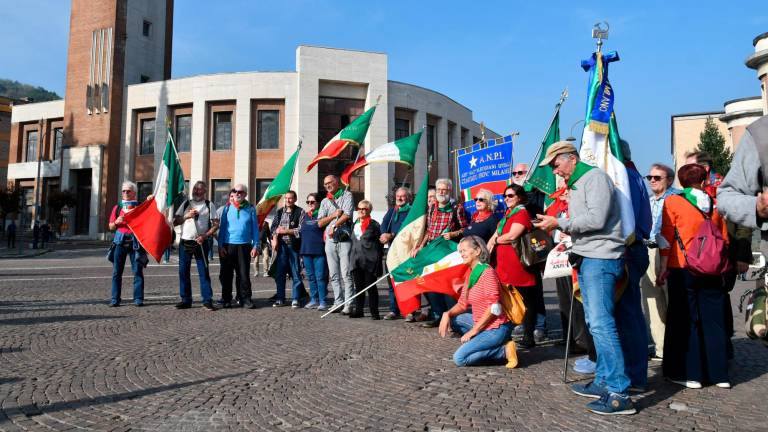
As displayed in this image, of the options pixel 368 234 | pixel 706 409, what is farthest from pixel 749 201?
pixel 368 234

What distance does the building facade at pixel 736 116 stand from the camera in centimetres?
2939

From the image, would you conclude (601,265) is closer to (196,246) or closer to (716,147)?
(196,246)

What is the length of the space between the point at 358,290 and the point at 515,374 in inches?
139

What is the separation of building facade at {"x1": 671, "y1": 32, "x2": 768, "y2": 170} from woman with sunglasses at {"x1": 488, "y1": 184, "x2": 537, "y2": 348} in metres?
5.30

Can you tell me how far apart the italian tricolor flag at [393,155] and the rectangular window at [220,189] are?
2916 centimetres

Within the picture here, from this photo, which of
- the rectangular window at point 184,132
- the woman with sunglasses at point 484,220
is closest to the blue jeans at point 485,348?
the woman with sunglasses at point 484,220

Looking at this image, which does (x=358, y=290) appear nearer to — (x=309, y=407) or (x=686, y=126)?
(x=309, y=407)

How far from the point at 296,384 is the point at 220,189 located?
112 feet

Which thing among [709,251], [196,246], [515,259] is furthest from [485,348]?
[196,246]

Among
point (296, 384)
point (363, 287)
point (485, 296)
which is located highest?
point (485, 296)

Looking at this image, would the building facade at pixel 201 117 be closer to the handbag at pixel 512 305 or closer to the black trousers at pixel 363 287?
the black trousers at pixel 363 287

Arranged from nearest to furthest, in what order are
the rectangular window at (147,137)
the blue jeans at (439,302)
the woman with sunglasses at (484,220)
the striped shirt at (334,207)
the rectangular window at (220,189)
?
the woman with sunglasses at (484,220) → the blue jeans at (439,302) → the striped shirt at (334,207) → the rectangular window at (220,189) → the rectangular window at (147,137)

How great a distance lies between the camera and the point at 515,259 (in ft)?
19.2

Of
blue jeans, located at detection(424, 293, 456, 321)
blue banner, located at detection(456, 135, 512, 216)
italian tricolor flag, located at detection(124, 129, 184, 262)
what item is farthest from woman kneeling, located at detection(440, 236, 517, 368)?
italian tricolor flag, located at detection(124, 129, 184, 262)
